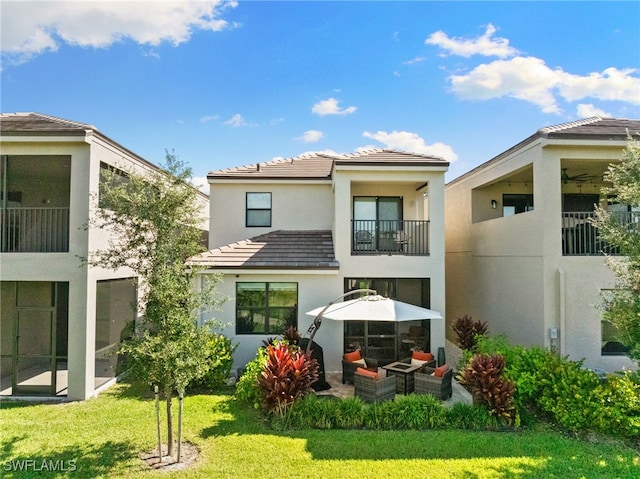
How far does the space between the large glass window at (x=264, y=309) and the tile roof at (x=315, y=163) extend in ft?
18.5

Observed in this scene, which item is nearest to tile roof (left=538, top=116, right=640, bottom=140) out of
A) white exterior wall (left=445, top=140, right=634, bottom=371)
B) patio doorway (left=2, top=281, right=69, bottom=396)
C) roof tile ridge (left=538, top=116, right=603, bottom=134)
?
roof tile ridge (left=538, top=116, right=603, bottom=134)

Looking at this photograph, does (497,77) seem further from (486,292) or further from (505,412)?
(505,412)

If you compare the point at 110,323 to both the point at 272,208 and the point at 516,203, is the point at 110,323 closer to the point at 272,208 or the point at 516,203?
the point at 272,208

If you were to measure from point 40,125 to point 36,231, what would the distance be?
11.0 feet

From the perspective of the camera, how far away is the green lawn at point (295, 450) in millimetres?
6980

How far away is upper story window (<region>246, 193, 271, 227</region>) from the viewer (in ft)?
56.7

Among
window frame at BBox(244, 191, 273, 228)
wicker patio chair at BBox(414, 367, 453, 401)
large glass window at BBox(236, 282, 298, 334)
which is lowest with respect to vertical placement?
wicker patio chair at BBox(414, 367, 453, 401)

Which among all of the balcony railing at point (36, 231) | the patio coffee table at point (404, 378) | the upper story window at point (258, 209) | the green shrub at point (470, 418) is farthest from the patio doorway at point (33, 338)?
the green shrub at point (470, 418)

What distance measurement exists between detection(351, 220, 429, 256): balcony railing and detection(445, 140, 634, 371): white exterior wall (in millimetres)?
3502

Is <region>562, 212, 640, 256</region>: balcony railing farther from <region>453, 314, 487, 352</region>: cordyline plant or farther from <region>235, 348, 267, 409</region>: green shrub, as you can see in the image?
<region>235, 348, 267, 409</region>: green shrub

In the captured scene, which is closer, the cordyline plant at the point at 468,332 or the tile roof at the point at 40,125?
the tile roof at the point at 40,125

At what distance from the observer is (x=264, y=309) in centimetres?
1383

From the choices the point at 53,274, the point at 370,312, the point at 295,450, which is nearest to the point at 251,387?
the point at 295,450

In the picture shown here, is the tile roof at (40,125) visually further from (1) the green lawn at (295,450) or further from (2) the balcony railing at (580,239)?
(2) the balcony railing at (580,239)
